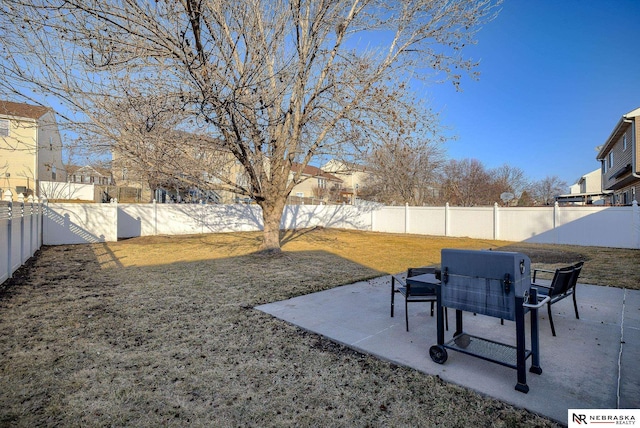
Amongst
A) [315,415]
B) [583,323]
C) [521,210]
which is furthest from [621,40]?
[315,415]

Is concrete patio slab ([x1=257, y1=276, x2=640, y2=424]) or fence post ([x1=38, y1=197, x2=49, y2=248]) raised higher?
fence post ([x1=38, y1=197, x2=49, y2=248])

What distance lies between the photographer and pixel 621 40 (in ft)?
39.6

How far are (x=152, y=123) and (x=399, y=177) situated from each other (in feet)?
70.2

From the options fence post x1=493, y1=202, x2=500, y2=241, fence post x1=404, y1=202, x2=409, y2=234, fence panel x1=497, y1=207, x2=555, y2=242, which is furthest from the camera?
fence post x1=404, y1=202, x2=409, y2=234

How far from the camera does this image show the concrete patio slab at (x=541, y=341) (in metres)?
2.56

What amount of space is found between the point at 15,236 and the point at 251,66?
6.48m

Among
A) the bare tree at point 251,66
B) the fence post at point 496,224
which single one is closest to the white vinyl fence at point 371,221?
the fence post at point 496,224

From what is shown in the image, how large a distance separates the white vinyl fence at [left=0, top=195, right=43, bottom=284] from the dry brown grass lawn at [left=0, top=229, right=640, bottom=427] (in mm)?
530

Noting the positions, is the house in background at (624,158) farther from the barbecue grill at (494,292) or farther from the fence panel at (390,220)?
the barbecue grill at (494,292)

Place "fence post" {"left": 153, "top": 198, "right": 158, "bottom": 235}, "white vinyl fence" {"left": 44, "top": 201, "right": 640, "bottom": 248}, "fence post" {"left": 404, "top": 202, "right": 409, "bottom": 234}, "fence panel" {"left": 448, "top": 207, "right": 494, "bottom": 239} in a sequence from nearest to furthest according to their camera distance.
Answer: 1. "white vinyl fence" {"left": 44, "top": 201, "right": 640, "bottom": 248}
2. "fence post" {"left": 153, "top": 198, "right": 158, "bottom": 235}
3. "fence panel" {"left": 448, "top": 207, "right": 494, "bottom": 239}
4. "fence post" {"left": 404, "top": 202, "right": 409, "bottom": 234}

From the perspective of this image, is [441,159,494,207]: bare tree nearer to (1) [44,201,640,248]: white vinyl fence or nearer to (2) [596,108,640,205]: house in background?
(2) [596,108,640,205]: house in background

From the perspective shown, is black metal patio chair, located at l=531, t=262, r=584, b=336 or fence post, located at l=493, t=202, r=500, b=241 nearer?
black metal patio chair, located at l=531, t=262, r=584, b=336

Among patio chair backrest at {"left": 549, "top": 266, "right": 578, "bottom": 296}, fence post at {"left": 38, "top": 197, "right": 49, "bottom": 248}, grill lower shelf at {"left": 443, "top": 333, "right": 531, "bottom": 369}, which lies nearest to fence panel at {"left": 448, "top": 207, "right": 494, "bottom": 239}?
patio chair backrest at {"left": 549, "top": 266, "right": 578, "bottom": 296}

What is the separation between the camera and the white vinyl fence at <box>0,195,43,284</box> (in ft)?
20.3
